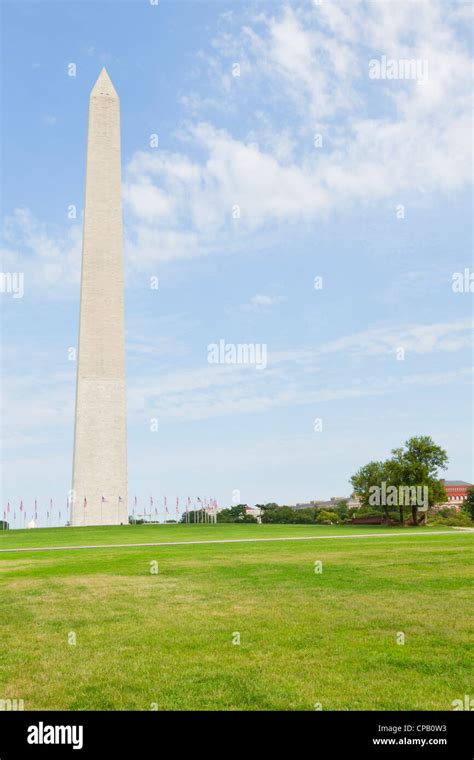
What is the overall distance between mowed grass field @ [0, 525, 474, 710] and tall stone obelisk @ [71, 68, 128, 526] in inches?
1758

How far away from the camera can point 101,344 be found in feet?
210

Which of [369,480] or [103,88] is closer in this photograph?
[103,88]

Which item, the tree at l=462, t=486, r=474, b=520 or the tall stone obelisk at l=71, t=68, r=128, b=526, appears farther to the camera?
the tree at l=462, t=486, r=474, b=520

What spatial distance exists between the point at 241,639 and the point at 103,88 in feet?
222

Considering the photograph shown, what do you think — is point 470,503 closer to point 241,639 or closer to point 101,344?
point 101,344

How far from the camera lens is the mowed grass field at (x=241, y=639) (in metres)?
7.72

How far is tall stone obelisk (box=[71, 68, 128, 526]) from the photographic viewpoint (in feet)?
207

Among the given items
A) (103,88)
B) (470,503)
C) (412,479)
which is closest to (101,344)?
(103,88)

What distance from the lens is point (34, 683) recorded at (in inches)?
330

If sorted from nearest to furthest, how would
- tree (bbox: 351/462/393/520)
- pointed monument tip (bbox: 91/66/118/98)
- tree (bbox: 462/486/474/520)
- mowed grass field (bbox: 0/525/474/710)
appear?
mowed grass field (bbox: 0/525/474/710), pointed monument tip (bbox: 91/66/118/98), tree (bbox: 351/462/393/520), tree (bbox: 462/486/474/520)

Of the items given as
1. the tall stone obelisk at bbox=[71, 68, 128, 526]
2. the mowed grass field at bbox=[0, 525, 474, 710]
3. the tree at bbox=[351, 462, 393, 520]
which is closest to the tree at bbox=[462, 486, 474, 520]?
the tree at bbox=[351, 462, 393, 520]

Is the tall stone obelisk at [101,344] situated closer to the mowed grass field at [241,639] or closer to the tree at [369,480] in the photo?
the tree at [369,480]

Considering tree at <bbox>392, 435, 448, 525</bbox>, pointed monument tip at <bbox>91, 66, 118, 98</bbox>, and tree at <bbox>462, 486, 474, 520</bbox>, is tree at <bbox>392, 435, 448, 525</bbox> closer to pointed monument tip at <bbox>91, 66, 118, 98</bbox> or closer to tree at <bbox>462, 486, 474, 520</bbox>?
tree at <bbox>462, 486, 474, 520</bbox>
